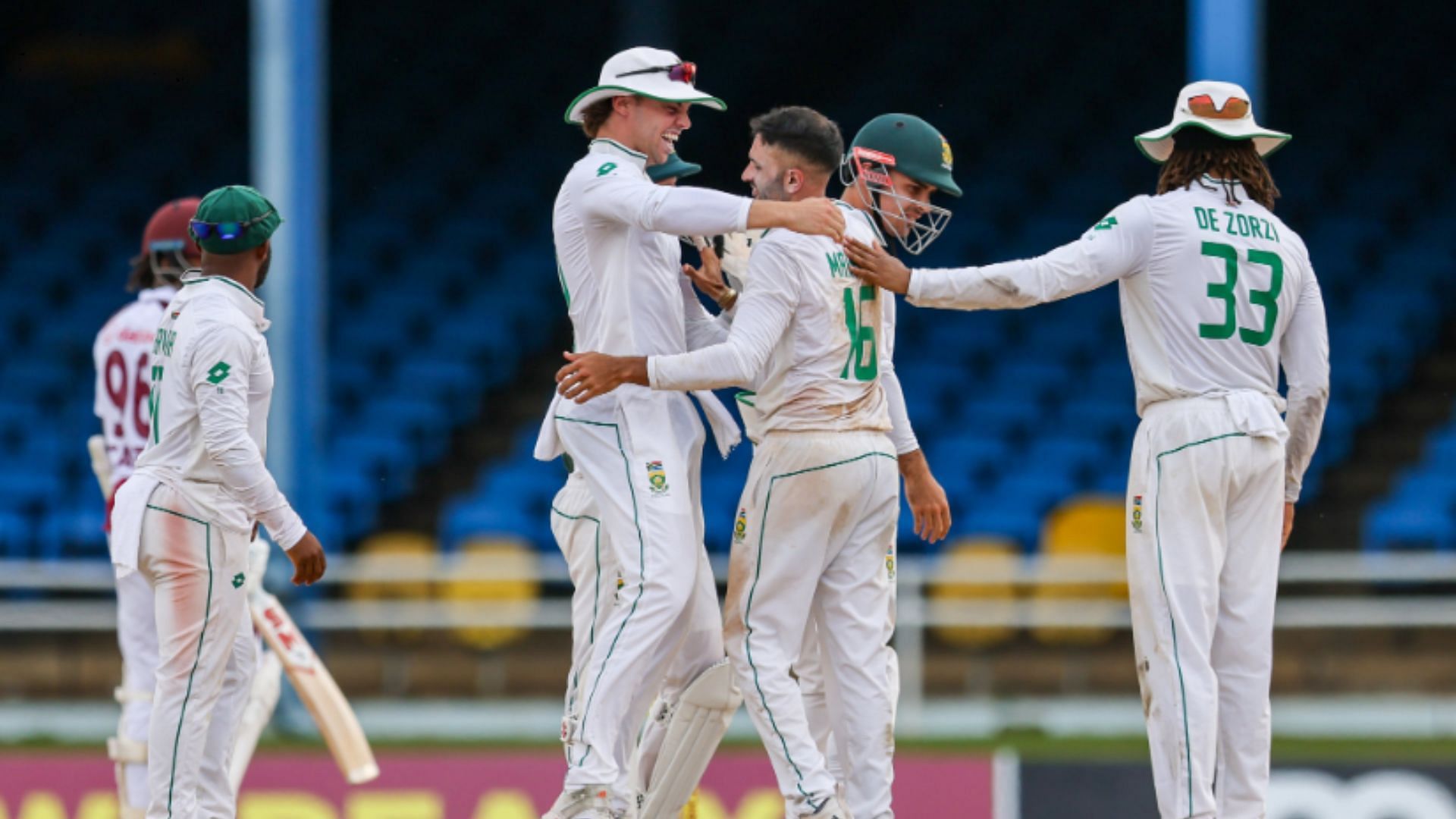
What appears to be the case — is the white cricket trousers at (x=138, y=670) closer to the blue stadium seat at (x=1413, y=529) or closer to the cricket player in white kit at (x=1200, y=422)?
the cricket player in white kit at (x=1200, y=422)

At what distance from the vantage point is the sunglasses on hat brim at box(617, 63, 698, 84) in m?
6.02

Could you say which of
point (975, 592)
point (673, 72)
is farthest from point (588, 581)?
point (975, 592)

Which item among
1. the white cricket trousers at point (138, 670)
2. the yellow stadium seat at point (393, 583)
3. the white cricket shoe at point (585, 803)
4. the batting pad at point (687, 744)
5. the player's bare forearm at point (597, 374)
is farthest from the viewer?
the yellow stadium seat at point (393, 583)

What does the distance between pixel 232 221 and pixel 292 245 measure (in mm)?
5413

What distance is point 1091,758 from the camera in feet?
26.6

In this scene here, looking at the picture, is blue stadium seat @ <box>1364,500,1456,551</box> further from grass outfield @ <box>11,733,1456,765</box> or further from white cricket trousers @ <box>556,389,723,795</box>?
white cricket trousers @ <box>556,389,723,795</box>

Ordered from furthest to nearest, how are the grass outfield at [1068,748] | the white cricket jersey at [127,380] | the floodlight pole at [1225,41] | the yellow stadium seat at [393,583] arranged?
1. the yellow stadium seat at [393,583]
2. the floodlight pole at [1225,41]
3. the grass outfield at [1068,748]
4. the white cricket jersey at [127,380]

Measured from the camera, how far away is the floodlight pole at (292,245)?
1139 centimetres

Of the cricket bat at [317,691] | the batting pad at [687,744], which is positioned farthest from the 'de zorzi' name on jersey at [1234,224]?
the cricket bat at [317,691]

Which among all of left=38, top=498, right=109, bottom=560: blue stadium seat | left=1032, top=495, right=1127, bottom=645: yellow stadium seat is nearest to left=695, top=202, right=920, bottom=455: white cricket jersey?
left=1032, top=495, right=1127, bottom=645: yellow stadium seat

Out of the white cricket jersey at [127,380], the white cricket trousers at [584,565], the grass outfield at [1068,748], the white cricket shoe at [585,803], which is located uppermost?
the white cricket jersey at [127,380]

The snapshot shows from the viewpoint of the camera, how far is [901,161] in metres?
6.09

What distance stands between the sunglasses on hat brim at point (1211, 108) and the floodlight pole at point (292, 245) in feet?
20.9

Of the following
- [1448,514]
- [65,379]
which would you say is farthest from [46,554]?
[1448,514]
